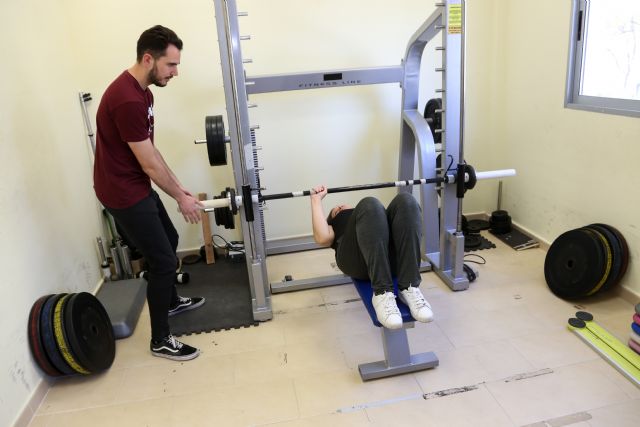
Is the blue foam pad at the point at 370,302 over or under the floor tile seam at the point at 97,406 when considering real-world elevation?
over

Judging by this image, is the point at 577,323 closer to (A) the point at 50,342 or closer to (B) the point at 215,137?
(B) the point at 215,137

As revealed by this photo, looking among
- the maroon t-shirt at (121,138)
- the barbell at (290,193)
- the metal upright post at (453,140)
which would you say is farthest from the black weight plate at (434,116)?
the maroon t-shirt at (121,138)

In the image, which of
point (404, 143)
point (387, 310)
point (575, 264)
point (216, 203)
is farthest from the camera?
point (404, 143)

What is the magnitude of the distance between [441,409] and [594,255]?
125 cm

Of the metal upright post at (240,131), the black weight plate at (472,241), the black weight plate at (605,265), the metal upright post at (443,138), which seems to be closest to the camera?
the metal upright post at (240,131)

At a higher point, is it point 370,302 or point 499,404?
point 370,302

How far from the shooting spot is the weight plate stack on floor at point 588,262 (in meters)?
2.32

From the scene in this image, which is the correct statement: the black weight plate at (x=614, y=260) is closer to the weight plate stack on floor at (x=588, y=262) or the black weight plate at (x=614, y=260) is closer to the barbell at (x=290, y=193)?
the weight plate stack on floor at (x=588, y=262)

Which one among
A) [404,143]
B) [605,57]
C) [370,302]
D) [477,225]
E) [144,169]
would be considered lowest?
[477,225]

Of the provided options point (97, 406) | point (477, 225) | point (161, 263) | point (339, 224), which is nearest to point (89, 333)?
point (97, 406)

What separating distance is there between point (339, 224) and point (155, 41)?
114 centimetres

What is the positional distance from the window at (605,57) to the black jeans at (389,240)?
55.2 inches

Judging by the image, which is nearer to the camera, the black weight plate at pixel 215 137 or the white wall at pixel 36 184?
the white wall at pixel 36 184

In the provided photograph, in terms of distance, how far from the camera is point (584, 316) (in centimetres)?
224
